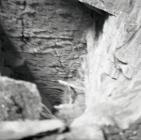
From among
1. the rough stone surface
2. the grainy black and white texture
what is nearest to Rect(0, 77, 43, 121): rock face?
the grainy black and white texture

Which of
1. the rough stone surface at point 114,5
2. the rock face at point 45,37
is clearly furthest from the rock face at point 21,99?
the rock face at point 45,37

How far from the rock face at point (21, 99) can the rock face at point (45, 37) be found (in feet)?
3.65

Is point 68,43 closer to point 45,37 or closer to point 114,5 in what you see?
point 45,37

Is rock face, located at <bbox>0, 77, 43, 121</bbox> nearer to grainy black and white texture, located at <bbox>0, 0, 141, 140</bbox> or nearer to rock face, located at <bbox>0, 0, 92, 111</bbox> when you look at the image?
grainy black and white texture, located at <bbox>0, 0, 141, 140</bbox>

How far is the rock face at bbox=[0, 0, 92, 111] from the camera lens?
2303mm

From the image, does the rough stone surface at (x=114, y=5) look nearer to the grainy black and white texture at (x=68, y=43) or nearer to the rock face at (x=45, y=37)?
the grainy black and white texture at (x=68, y=43)

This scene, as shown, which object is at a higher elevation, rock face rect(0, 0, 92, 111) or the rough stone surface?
the rough stone surface

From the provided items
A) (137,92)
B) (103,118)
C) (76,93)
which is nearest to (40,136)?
(103,118)

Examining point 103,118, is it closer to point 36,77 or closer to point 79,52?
point 79,52

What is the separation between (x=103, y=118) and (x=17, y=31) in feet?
4.43

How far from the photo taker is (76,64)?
2713mm

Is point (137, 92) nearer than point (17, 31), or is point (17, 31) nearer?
point (137, 92)

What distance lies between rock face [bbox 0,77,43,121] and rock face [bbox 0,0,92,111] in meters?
1.11

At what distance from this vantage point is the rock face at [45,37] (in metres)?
2.30
